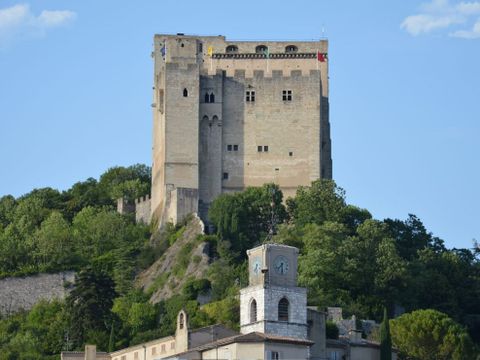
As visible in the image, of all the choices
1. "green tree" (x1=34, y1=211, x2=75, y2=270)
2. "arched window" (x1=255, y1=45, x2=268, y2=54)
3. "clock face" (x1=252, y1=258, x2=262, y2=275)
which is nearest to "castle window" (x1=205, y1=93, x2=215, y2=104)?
"arched window" (x1=255, y1=45, x2=268, y2=54)

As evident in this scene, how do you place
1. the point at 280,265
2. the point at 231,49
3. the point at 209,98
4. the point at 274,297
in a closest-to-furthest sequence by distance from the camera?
the point at 274,297
the point at 280,265
the point at 209,98
the point at 231,49

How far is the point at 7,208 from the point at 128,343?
37671 mm

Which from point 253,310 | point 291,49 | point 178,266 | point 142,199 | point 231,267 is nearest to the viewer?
point 253,310

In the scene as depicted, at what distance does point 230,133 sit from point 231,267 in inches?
556

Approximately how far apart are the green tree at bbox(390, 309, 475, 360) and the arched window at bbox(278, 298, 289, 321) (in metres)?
11.4

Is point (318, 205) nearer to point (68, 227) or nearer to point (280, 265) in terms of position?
point (68, 227)

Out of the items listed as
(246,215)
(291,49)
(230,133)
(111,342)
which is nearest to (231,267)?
(246,215)

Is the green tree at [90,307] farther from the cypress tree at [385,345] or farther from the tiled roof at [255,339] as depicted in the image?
the tiled roof at [255,339]

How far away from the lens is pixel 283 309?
238 feet

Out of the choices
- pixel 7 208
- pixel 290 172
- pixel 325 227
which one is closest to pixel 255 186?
pixel 290 172

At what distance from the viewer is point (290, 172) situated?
110 meters

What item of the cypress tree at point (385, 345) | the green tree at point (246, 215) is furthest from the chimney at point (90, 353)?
the green tree at point (246, 215)

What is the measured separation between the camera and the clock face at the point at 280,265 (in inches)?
2904

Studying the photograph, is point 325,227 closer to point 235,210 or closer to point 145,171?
point 235,210
